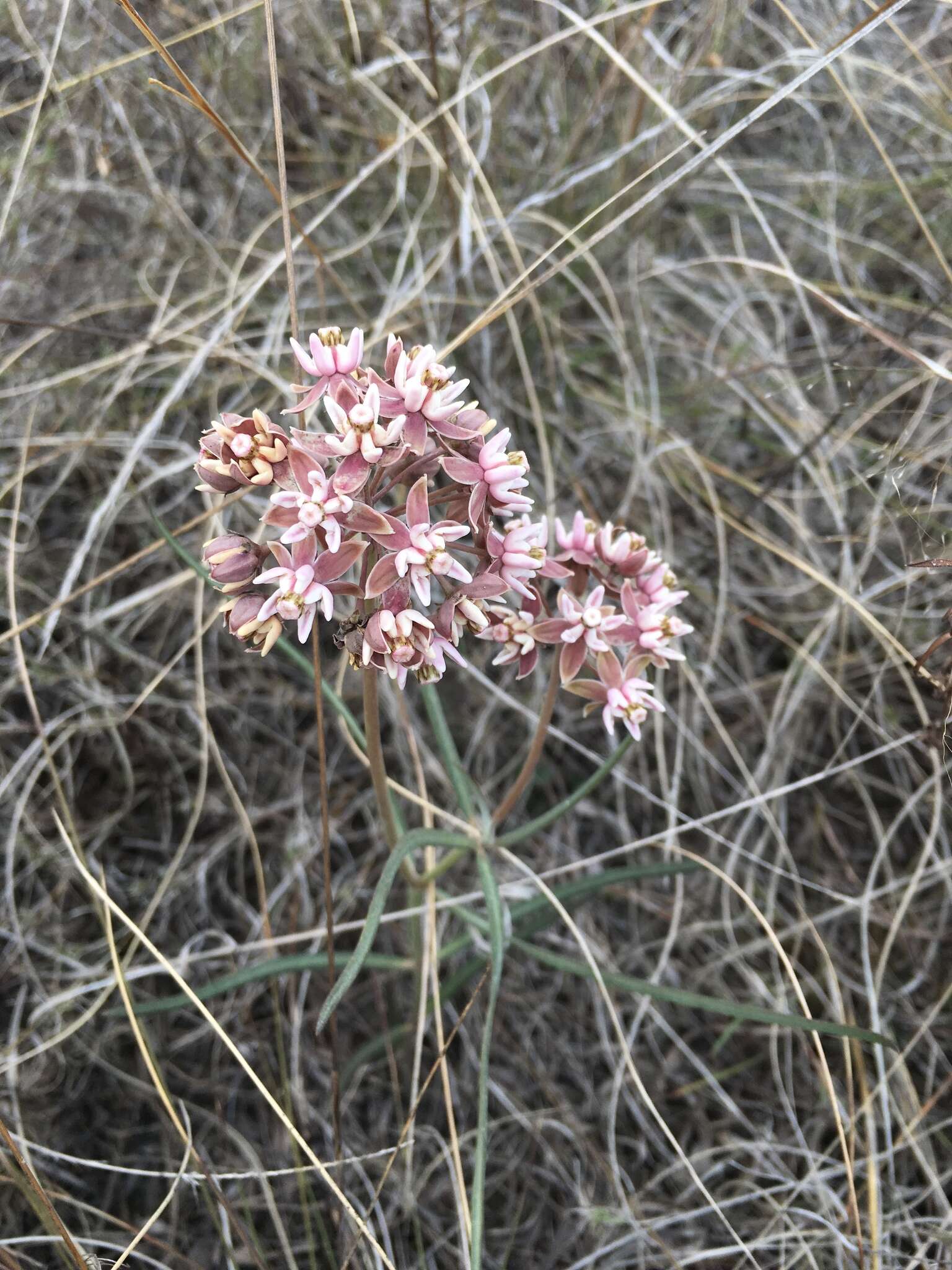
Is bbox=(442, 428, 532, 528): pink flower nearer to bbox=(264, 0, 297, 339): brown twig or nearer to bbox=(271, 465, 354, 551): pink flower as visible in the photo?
bbox=(271, 465, 354, 551): pink flower

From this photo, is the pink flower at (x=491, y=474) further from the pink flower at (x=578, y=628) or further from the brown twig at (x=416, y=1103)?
the brown twig at (x=416, y=1103)

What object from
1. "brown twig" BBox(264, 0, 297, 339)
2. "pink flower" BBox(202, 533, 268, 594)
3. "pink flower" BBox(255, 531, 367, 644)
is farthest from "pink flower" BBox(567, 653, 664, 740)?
"brown twig" BBox(264, 0, 297, 339)

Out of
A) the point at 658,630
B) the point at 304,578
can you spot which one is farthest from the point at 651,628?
the point at 304,578

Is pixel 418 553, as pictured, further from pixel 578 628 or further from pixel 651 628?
pixel 651 628

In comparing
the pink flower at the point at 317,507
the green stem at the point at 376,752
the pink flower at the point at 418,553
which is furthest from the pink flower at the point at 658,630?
the pink flower at the point at 317,507

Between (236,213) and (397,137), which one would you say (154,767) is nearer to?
(236,213)

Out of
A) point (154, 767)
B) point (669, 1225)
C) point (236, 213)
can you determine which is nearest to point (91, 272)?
point (236, 213)
